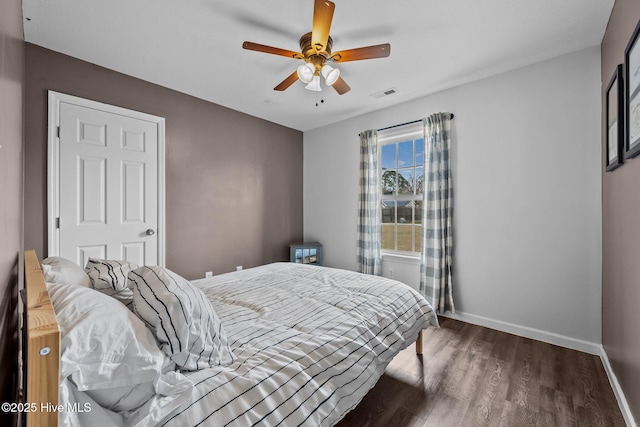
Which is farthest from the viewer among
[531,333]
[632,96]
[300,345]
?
[531,333]

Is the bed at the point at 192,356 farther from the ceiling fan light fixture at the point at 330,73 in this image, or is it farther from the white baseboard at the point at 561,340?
the ceiling fan light fixture at the point at 330,73

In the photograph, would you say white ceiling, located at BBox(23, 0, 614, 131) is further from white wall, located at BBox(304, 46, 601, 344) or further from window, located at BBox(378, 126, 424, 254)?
window, located at BBox(378, 126, 424, 254)

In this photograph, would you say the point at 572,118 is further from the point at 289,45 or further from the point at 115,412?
the point at 115,412

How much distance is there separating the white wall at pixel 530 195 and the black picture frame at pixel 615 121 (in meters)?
0.39

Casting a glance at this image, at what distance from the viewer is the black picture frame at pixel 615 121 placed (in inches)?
65.3

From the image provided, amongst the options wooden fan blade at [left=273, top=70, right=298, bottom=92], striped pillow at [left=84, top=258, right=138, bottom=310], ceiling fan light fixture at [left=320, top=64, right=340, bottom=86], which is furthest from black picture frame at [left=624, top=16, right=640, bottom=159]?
striped pillow at [left=84, top=258, right=138, bottom=310]

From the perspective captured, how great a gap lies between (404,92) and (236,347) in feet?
10.3

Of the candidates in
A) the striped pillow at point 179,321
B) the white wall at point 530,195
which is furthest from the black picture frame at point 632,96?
the striped pillow at point 179,321

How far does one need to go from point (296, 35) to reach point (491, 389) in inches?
115

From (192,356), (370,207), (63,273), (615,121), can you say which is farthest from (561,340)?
(63,273)

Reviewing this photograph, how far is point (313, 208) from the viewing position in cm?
459

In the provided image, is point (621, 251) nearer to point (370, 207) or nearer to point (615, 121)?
point (615, 121)

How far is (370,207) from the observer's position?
148 inches

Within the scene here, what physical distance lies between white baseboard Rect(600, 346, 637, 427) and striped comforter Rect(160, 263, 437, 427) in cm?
106
